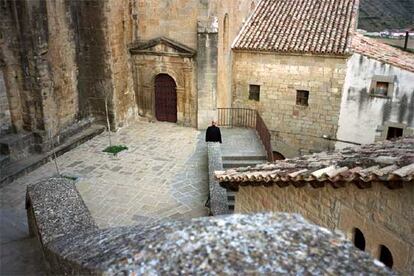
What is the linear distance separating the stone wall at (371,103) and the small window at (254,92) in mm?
3658

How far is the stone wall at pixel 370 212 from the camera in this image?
4059mm

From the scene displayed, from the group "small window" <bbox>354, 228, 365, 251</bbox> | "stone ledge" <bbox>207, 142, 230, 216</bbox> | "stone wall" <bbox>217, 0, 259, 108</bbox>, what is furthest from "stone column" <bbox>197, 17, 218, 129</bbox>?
"small window" <bbox>354, 228, 365, 251</bbox>

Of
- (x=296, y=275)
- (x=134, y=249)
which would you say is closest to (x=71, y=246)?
(x=134, y=249)

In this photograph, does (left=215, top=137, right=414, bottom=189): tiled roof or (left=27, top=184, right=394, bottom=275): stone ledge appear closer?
(left=27, top=184, right=394, bottom=275): stone ledge

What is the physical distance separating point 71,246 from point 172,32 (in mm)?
12922

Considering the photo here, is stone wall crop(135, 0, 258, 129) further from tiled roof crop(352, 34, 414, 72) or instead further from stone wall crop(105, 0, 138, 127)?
tiled roof crop(352, 34, 414, 72)

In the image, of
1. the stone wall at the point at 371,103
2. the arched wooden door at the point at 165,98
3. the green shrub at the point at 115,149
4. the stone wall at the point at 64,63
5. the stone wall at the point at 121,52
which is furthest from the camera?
the arched wooden door at the point at 165,98

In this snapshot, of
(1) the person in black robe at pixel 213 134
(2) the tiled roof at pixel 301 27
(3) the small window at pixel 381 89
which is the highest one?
(2) the tiled roof at pixel 301 27

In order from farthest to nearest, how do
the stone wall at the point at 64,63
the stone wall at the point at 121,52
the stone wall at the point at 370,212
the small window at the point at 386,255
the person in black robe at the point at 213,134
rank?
the stone wall at the point at 121,52
the person in black robe at the point at 213,134
the stone wall at the point at 64,63
the small window at the point at 386,255
the stone wall at the point at 370,212

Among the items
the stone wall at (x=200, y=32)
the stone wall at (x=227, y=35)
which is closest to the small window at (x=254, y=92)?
the stone wall at (x=227, y=35)

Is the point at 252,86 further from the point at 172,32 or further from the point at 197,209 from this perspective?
the point at 197,209

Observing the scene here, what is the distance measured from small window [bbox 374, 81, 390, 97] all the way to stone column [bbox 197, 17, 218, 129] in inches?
258

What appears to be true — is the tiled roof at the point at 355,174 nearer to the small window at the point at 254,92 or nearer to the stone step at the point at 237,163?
the stone step at the point at 237,163

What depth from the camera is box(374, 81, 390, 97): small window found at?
51.1 feet
